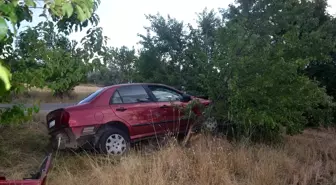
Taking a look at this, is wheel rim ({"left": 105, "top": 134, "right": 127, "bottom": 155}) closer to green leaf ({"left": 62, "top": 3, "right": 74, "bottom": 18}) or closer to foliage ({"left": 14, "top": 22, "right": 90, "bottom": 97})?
foliage ({"left": 14, "top": 22, "right": 90, "bottom": 97})

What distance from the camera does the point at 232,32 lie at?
7047 millimetres

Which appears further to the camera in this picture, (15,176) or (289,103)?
(289,103)

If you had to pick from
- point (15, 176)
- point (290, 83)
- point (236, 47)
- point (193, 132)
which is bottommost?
point (15, 176)

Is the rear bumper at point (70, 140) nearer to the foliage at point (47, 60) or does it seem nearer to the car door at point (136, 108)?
the car door at point (136, 108)

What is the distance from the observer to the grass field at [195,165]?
4742mm

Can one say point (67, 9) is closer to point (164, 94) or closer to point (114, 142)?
point (114, 142)

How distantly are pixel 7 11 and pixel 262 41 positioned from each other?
21.0ft

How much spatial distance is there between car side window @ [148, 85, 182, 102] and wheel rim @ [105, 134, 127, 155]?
4.44 ft

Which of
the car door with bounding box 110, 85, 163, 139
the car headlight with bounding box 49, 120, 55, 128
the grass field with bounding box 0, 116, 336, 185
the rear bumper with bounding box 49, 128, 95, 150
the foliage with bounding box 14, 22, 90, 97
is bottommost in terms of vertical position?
the grass field with bounding box 0, 116, 336, 185

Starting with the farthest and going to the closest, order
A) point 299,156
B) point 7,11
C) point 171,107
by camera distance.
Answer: point 171,107
point 299,156
point 7,11

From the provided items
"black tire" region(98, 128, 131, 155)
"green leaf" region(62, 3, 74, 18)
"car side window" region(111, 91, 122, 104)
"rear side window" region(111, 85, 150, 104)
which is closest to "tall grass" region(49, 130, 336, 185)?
"black tire" region(98, 128, 131, 155)

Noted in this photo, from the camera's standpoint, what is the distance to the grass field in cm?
474

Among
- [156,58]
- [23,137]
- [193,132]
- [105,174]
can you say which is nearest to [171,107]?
[193,132]

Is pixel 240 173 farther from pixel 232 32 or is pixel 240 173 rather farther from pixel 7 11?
pixel 7 11
